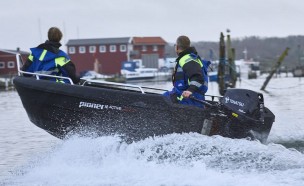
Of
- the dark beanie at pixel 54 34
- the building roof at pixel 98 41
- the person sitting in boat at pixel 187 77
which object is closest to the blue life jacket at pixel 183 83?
the person sitting in boat at pixel 187 77

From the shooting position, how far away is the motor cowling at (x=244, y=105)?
773 cm

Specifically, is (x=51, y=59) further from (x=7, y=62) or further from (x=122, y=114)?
(x=7, y=62)

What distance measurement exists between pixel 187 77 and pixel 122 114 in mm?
960

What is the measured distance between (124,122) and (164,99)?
597 millimetres

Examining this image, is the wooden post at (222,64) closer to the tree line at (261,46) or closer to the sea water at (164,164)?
the sea water at (164,164)

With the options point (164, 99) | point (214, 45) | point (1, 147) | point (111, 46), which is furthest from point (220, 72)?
point (214, 45)

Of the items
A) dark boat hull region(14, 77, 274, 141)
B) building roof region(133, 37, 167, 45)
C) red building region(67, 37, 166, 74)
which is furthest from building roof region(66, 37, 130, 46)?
dark boat hull region(14, 77, 274, 141)

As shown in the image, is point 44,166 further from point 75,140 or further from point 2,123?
point 2,123

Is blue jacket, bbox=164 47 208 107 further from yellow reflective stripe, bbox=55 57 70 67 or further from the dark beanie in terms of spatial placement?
the dark beanie

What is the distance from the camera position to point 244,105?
7.77 meters

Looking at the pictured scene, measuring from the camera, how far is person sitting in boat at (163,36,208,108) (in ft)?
25.0

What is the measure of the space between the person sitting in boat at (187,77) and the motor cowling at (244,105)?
339 millimetres

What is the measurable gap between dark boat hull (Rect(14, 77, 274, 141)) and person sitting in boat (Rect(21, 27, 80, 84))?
353mm

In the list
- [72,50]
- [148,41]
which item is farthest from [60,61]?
[148,41]
